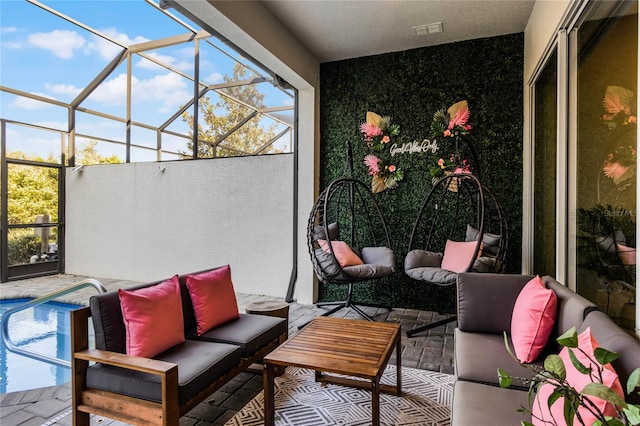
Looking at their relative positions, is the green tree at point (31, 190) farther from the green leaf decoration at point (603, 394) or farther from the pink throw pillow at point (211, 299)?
the green leaf decoration at point (603, 394)

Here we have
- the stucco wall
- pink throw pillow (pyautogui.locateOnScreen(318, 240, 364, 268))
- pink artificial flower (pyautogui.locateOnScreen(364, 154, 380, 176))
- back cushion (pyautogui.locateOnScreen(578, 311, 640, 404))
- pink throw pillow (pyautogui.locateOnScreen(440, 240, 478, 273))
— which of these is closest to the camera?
back cushion (pyautogui.locateOnScreen(578, 311, 640, 404))

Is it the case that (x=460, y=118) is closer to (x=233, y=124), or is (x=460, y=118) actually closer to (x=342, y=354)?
(x=233, y=124)

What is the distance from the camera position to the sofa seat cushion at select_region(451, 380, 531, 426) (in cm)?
136

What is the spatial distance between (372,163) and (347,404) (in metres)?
3.00

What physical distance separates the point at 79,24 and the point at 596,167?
693 centimetres

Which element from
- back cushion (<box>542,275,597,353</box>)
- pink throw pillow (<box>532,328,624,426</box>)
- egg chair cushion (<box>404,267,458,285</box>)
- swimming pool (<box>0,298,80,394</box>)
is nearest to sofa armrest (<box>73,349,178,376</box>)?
swimming pool (<box>0,298,80,394</box>)

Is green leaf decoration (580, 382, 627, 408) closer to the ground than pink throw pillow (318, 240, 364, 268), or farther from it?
farther from it

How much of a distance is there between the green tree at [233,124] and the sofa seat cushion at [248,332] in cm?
299

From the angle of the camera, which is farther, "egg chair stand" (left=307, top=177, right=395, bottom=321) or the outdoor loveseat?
"egg chair stand" (left=307, top=177, right=395, bottom=321)

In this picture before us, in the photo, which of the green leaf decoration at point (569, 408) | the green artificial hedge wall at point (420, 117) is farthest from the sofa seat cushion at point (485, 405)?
the green artificial hedge wall at point (420, 117)

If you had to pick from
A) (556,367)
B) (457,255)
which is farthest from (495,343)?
(457,255)

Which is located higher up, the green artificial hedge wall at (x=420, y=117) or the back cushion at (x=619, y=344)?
the green artificial hedge wall at (x=420, y=117)

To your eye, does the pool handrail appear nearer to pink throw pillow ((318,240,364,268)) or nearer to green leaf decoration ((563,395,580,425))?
pink throw pillow ((318,240,364,268))

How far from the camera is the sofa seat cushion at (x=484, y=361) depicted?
1749mm
